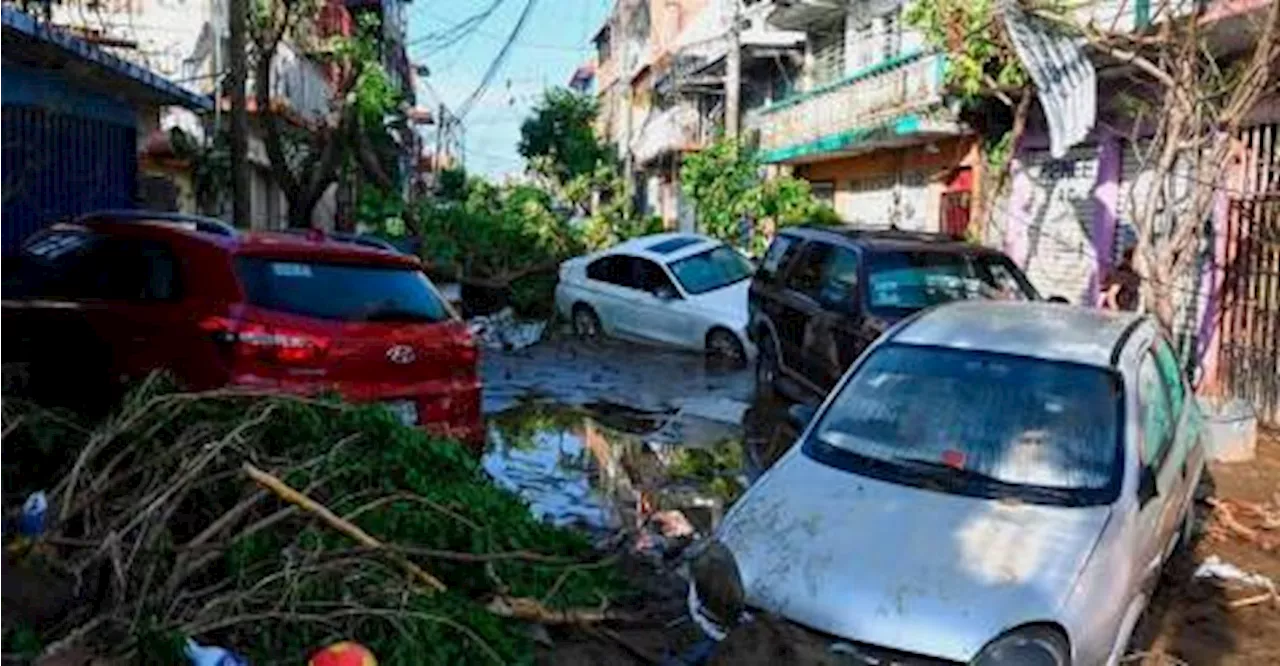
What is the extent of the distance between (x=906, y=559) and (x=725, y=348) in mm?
12030

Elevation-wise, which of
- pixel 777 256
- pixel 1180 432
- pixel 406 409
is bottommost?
pixel 406 409

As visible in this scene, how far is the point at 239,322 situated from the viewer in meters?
7.05

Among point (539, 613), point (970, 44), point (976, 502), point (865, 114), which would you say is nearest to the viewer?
point (539, 613)

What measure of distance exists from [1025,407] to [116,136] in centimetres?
1269

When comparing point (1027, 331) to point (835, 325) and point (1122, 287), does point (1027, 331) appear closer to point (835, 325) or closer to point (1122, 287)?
point (835, 325)

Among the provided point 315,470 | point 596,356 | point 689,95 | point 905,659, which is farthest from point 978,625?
point 689,95

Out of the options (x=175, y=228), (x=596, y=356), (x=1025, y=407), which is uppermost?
(x=175, y=228)

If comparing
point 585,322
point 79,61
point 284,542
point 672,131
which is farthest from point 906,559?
point 672,131

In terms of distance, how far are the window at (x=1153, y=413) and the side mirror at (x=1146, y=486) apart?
66 mm

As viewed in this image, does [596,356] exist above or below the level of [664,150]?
below

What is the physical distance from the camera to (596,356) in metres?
17.6

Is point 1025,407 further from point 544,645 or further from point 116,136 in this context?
point 116,136

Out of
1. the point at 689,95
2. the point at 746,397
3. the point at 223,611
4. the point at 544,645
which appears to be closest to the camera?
the point at 223,611

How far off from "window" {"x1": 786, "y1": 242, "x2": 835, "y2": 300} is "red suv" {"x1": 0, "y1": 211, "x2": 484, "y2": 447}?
4851 mm
